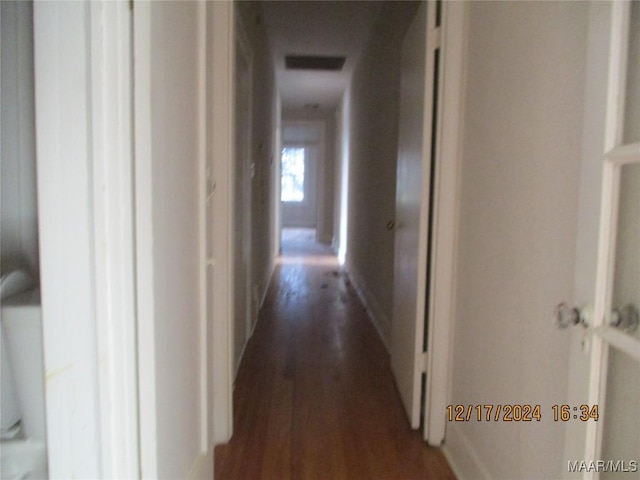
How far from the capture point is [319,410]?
2.31 metres

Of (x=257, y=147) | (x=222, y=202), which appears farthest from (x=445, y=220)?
(x=257, y=147)

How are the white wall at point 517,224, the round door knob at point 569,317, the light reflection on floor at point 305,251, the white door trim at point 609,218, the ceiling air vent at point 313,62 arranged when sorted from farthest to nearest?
the light reflection on floor at point 305,251 → the ceiling air vent at point 313,62 → the white wall at point 517,224 → the round door knob at point 569,317 → the white door trim at point 609,218

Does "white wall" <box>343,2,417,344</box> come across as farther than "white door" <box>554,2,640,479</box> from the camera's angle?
Yes

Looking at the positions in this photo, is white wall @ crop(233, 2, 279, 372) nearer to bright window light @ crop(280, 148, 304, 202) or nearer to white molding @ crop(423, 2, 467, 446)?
white molding @ crop(423, 2, 467, 446)

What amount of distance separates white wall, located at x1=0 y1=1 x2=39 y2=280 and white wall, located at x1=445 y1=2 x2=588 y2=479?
1.26 meters

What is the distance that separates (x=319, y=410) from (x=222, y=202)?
3.80ft

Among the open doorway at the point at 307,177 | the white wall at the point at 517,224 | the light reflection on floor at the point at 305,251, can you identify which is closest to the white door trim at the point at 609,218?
the white wall at the point at 517,224

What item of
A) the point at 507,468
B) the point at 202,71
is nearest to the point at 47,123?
the point at 202,71

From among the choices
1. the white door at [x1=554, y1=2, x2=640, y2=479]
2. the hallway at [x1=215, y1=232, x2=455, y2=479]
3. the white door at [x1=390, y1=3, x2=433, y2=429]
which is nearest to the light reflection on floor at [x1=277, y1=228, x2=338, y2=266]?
the hallway at [x1=215, y1=232, x2=455, y2=479]

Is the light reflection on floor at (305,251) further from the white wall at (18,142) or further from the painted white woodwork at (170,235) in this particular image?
the white wall at (18,142)

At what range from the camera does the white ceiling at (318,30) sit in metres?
3.84

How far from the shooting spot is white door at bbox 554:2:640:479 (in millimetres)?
862

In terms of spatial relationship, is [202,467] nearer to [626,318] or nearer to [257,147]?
[626,318]

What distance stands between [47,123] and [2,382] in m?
0.60
